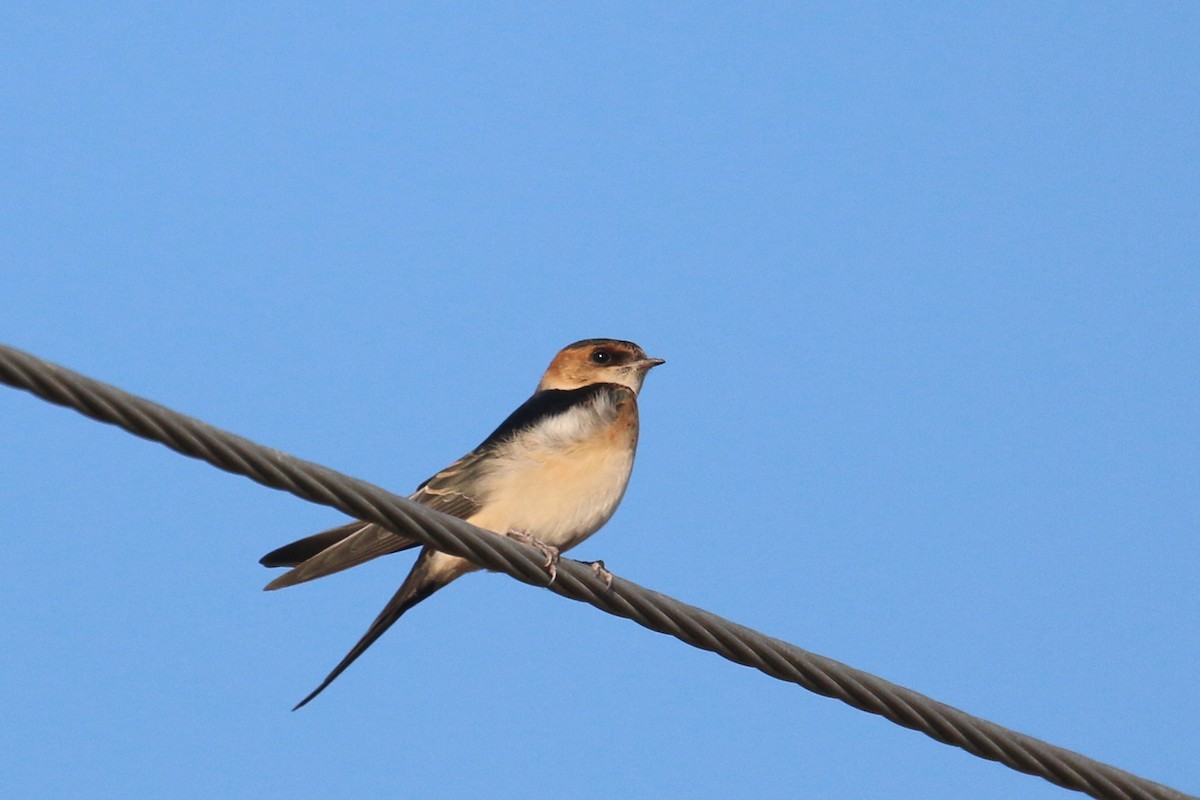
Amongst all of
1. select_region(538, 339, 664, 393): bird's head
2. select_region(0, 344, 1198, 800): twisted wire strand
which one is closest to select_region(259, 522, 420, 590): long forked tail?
select_region(0, 344, 1198, 800): twisted wire strand

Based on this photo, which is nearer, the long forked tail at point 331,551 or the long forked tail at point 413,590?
the long forked tail at point 331,551

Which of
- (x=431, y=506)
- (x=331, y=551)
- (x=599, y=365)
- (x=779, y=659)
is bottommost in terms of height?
(x=779, y=659)

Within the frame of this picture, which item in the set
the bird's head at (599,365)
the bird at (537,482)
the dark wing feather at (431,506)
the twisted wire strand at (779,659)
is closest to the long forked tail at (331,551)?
the dark wing feather at (431,506)

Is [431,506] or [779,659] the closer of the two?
[779,659]

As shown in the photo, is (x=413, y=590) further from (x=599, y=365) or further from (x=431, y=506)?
(x=599, y=365)

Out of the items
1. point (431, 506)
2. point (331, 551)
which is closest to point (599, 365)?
point (431, 506)

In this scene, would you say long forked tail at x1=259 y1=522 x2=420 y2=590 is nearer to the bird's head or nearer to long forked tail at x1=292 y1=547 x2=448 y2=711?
long forked tail at x1=292 y1=547 x2=448 y2=711

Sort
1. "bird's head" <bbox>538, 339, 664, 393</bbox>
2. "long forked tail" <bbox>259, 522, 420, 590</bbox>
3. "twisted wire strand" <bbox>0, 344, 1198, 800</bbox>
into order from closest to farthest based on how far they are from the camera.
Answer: "twisted wire strand" <bbox>0, 344, 1198, 800</bbox>, "long forked tail" <bbox>259, 522, 420, 590</bbox>, "bird's head" <bbox>538, 339, 664, 393</bbox>

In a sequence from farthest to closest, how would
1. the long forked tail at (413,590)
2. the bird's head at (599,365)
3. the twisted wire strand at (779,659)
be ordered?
the bird's head at (599,365), the long forked tail at (413,590), the twisted wire strand at (779,659)

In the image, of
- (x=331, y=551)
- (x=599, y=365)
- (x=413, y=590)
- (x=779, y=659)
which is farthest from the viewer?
(x=599, y=365)

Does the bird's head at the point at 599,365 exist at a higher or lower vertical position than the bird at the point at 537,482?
higher

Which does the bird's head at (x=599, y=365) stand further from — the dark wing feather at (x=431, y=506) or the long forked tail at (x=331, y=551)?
the long forked tail at (x=331, y=551)

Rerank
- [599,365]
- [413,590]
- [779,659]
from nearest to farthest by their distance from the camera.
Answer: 1. [779,659]
2. [413,590]
3. [599,365]

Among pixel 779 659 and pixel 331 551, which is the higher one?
pixel 331 551
